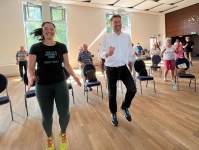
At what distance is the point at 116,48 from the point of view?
2.62 meters

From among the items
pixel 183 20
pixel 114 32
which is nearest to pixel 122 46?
pixel 114 32

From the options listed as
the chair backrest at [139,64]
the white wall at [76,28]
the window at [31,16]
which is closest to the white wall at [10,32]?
the white wall at [76,28]

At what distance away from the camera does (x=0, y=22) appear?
30.2 ft

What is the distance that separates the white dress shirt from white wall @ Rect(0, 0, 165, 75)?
8616 millimetres

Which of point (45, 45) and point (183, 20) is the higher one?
point (183, 20)

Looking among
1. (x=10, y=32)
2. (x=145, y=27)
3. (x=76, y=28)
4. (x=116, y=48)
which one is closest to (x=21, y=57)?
(x=10, y=32)

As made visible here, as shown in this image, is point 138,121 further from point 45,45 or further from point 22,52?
point 22,52

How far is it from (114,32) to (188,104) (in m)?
2.38

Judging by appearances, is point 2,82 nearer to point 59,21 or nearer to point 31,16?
point 31,16

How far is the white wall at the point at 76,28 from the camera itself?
9414 mm

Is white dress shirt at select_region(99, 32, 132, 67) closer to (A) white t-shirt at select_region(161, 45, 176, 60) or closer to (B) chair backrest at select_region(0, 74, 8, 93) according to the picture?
(B) chair backrest at select_region(0, 74, 8, 93)

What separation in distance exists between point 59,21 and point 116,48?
31.3 ft

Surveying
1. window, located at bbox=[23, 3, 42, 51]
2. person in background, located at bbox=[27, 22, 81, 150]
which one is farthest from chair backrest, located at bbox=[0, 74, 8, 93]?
window, located at bbox=[23, 3, 42, 51]

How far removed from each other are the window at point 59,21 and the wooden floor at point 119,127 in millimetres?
7916
